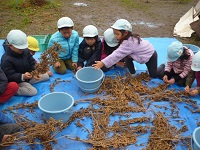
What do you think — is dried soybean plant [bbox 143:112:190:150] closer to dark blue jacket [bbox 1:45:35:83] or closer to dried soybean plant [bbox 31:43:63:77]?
dried soybean plant [bbox 31:43:63:77]

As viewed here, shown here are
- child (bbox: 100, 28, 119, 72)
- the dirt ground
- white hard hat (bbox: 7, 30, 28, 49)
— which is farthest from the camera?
the dirt ground

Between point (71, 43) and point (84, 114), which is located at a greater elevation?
point (71, 43)

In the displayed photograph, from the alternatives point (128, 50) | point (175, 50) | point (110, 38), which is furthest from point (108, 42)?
point (175, 50)

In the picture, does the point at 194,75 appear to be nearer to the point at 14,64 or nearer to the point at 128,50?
the point at 128,50

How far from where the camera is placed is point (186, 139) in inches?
93.4

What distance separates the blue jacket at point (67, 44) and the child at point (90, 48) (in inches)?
5.4

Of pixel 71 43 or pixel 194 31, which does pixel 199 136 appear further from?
pixel 194 31

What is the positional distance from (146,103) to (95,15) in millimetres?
4513

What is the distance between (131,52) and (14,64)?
5.52 ft

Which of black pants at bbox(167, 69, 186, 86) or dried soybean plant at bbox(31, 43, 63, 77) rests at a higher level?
dried soybean plant at bbox(31, 43, 63, 77)

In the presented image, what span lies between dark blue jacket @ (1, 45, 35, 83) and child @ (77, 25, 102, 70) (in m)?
0.88

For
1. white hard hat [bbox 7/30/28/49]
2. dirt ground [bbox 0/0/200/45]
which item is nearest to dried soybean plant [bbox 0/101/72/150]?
white hard hat [bbox 7/30/28/49]

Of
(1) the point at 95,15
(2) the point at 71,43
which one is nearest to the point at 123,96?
(2) the point at 71,43

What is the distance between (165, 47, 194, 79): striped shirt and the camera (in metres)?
3.10
